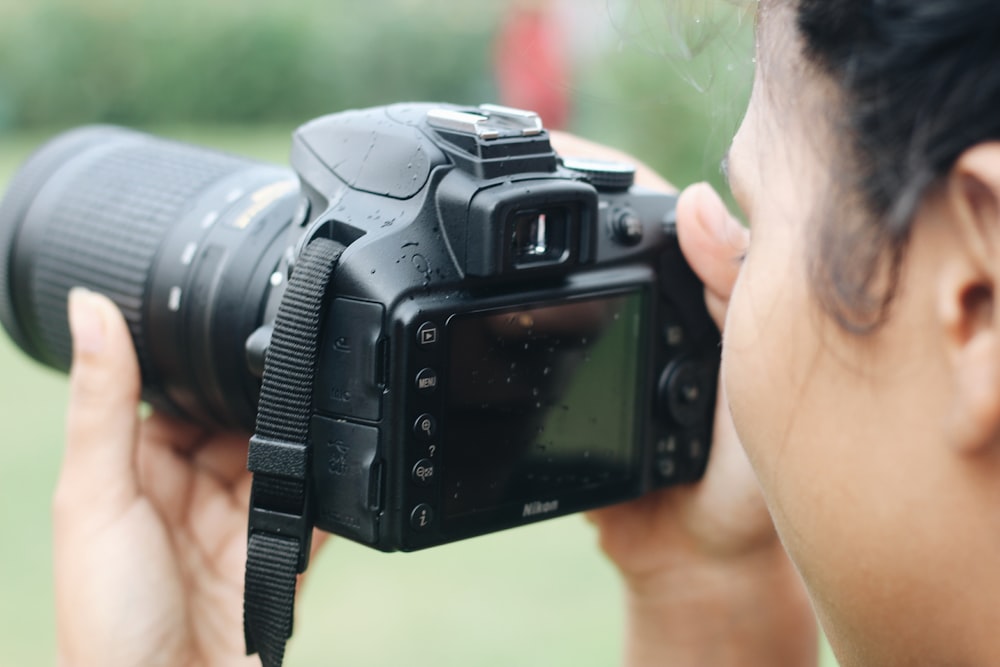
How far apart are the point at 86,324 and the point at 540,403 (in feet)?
1.50

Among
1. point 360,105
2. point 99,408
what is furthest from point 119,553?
point 360,105

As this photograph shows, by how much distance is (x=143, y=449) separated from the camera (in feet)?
4.15

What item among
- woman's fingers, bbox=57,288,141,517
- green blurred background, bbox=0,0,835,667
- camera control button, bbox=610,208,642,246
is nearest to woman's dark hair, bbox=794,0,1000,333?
green blurred background, bbox=0,0,835,667

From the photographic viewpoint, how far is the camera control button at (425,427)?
2.70 ft

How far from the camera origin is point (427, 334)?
82cm

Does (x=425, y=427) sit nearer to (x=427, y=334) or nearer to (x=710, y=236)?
(x=427, y=334)

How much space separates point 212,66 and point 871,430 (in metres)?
7.77

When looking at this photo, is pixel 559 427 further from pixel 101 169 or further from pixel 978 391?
pixel 101 169

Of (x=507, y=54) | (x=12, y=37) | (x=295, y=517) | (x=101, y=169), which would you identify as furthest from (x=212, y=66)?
(x=295, y=517)

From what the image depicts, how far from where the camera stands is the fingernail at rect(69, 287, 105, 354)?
3.67 feet

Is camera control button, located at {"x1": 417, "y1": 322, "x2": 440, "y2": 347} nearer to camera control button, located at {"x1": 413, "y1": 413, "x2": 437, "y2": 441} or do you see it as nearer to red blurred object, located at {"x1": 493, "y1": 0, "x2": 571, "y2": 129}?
camera control button, located at {"x1": 413, "y1": 413, "x2": 437, "y2": 441}

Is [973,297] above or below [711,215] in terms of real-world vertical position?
above

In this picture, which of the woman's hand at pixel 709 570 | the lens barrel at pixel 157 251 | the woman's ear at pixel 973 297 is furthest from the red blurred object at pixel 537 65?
the woman's ear at pixel 973 297

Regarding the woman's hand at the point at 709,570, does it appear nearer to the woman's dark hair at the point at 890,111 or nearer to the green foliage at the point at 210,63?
the woman's dark hair at the point at 890,111
